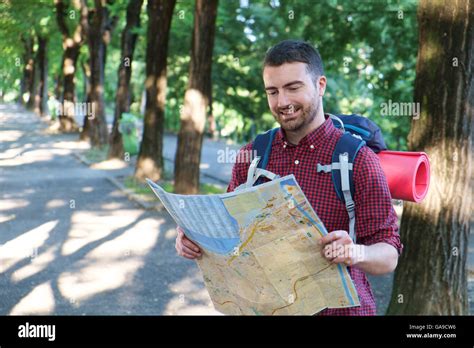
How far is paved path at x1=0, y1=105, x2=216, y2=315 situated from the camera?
6.91 metres

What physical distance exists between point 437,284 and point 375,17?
859cm

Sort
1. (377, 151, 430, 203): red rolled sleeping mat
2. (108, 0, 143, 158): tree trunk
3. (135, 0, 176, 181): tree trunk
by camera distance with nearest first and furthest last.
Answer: (377, 151, 430, 203): red rolled sleeping mat
(135, 0, 176, 181): tree trunk
(108, 0, 143, 158): tree trunk

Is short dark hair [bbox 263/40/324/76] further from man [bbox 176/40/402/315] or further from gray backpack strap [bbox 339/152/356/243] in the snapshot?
gray backpack strap [bbox 339/152/356/243]

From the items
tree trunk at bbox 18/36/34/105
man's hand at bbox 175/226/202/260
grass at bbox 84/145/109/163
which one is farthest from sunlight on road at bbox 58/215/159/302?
tree trunk at bbox 18/36/34/105

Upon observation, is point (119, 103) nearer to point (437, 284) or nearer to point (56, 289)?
point (56, 289)

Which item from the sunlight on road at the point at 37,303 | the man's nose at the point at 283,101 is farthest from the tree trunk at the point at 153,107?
the man's nose at the point at 283,101

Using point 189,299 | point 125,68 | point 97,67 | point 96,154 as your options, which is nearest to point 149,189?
point 125,68

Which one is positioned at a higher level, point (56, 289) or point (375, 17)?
point (375, 17)

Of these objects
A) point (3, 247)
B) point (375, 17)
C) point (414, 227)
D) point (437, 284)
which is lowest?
point (3, 247)

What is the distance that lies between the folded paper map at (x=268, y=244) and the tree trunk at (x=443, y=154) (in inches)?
132

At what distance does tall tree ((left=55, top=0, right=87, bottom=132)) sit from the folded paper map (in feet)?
82.8

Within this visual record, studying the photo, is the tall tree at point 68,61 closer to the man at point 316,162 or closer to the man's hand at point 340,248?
the man at point 316,162
